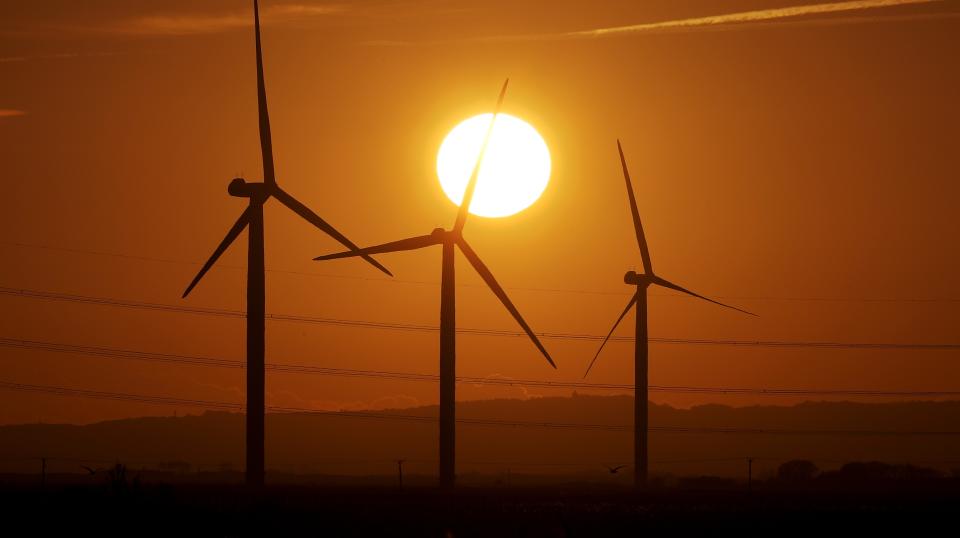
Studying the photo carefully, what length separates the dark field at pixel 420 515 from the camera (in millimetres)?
56469

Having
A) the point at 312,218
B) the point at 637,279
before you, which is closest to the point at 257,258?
the point at 312,218

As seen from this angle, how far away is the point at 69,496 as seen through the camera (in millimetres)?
67625

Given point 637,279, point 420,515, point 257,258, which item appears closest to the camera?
point 420,515

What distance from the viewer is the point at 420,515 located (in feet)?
204

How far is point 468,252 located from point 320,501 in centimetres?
3465

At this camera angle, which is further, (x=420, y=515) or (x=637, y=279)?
(x=637, y=279)

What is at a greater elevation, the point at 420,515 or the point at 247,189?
the point at 247,189

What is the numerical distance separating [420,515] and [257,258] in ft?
98.9

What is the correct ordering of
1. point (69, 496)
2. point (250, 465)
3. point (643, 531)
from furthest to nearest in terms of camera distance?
point (250, 465), point (69, 496), point (643, 531)

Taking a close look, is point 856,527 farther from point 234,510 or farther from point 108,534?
point 108,534

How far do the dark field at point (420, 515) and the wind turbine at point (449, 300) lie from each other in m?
15.1

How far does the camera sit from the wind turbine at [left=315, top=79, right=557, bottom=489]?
300 feet

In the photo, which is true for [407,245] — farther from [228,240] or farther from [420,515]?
[420,515]

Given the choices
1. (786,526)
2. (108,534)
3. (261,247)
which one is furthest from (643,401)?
(108,534)
